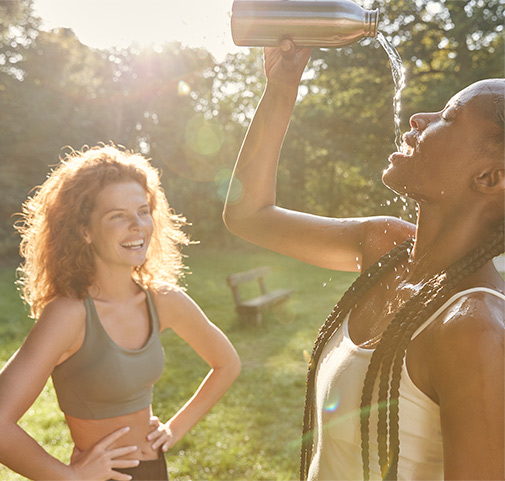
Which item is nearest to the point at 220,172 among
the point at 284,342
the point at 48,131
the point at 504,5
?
the point at 48,131

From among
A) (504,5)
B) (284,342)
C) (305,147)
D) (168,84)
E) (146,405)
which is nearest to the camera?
(146,405)

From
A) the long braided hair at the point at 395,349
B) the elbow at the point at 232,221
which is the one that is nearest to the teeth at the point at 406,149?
the long braided hair at the point at 395,349

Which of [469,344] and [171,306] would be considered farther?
[171,306]

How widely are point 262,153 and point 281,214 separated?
0.77ft

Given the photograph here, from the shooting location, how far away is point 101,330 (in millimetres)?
1985

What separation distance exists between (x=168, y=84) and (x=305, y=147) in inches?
210

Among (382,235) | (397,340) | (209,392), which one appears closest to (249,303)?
(209,392)

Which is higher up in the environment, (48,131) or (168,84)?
(168,84)

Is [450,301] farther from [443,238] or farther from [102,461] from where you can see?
[102,461]

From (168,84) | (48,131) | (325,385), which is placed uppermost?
(168,84)

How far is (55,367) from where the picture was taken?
1984mm

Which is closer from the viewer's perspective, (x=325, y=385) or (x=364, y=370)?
(x=364, y=370)

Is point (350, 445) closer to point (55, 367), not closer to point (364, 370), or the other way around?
point (364, 370)

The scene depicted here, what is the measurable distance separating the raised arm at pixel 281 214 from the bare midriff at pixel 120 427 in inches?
32.7
